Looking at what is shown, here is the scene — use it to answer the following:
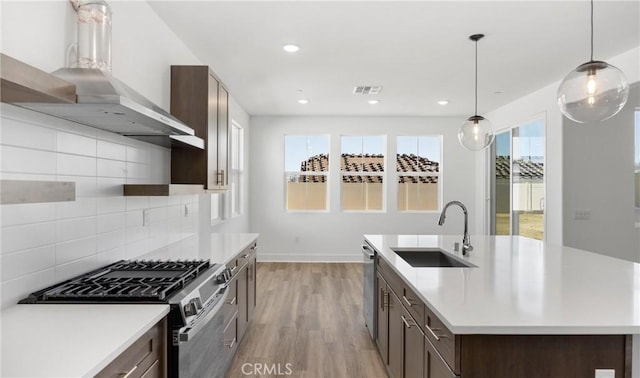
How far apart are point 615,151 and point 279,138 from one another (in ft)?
16.9

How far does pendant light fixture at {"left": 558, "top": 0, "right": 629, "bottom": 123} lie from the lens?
200 cm

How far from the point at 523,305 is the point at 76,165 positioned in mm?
2226

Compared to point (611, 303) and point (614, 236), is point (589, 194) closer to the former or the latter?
point (614, 236)

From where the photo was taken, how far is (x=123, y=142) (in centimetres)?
245

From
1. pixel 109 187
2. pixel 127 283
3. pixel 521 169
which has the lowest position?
pixel 127 283

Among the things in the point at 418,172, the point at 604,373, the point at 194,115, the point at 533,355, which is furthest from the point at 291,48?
the point at 418,172

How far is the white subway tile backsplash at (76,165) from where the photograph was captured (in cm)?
183

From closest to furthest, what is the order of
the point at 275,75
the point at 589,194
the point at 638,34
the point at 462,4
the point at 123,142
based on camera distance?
the point at 123,142 < the point at 462,4 < the point at 638,34 < the point at 275,75 < the point at 589,194

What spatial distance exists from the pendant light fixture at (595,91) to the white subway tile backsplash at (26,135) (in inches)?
105

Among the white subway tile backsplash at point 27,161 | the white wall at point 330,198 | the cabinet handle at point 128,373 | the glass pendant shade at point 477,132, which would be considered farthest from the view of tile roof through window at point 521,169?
the white subway tile backsplash at point 27,161

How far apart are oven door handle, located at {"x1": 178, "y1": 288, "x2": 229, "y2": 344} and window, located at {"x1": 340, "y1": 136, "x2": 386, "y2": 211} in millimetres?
5102

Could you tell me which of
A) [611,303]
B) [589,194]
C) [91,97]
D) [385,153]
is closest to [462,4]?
[611,303]

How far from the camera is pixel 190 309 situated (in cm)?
170

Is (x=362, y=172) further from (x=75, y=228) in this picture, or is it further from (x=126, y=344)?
(x=126, y=344)
